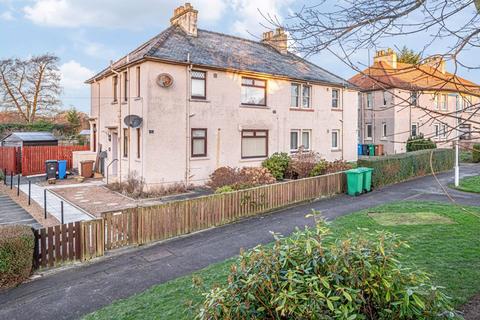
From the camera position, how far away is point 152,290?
6375mm

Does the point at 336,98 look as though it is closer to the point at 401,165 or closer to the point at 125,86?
the point at 401,165

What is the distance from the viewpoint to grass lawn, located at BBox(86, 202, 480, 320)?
5543 millimetres

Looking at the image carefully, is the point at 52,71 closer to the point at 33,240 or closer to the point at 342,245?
the point at 33,240

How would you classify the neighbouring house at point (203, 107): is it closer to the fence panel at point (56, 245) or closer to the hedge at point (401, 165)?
the hedge at point (401, 165)

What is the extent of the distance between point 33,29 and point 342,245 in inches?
933

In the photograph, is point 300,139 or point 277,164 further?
point 300,139

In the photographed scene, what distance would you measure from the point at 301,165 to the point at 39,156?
1709 cm

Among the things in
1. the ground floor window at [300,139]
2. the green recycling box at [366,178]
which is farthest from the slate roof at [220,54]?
the green recycling box at [366,178]

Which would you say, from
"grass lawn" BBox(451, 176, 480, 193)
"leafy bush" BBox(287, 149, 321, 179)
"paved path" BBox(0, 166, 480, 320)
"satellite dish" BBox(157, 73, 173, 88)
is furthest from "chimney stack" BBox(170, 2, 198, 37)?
"grass lawn" BBox(451, 176, 480, 193)

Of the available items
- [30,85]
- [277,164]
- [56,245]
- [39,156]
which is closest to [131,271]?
[56,245]

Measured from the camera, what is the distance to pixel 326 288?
11.2 feet

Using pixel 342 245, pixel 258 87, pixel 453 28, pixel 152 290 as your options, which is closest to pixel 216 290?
pixel 342 245

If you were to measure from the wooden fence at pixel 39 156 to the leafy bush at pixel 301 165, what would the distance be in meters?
15.5

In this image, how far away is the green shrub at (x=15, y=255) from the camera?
22.1ft
